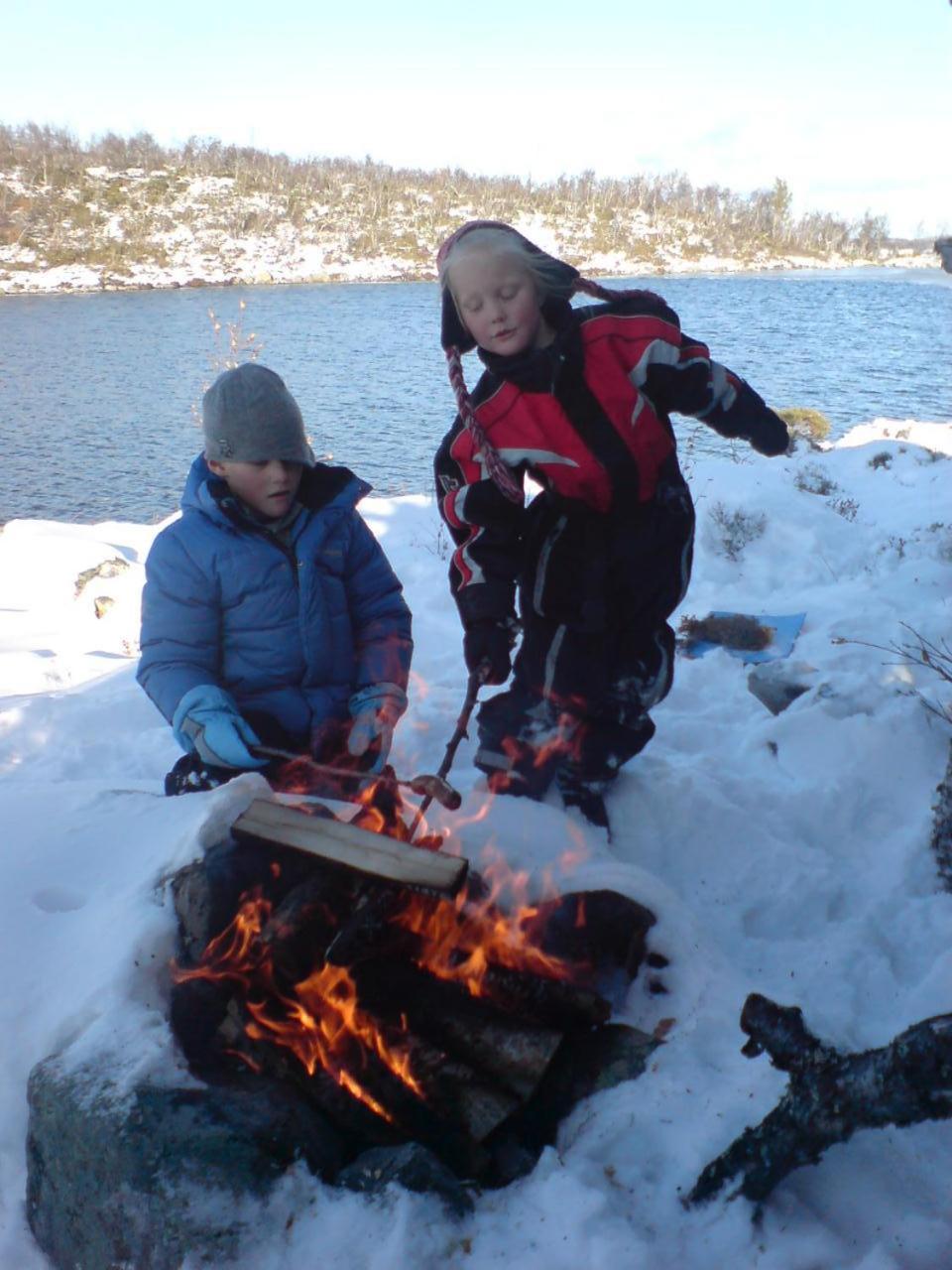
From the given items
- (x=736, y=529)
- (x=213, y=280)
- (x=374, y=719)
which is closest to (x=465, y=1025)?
(x=374, y=719)

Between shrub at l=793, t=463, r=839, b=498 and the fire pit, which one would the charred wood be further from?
shrub at l=793, t=463, r=839, b=498

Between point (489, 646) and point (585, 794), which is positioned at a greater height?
point (489, 646)

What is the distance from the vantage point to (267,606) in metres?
2.91

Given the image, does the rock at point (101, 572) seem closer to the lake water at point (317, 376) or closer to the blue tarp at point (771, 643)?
the lake water at point (317, 376)

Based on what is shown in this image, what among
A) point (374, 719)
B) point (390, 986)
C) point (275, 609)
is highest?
point (275, 609)

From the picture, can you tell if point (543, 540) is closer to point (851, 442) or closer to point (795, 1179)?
point (795, 1179)

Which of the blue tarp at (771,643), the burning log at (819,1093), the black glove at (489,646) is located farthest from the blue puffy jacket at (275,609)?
the blue tarp at (771,643)

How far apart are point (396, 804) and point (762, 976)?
1243 millimetres

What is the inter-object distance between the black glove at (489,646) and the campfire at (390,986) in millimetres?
793

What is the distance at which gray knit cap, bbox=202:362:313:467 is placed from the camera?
104 inches

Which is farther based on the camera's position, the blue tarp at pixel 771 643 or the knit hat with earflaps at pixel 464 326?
the blue tarp at pixel 771 643

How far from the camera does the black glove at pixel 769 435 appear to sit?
2.85 meters

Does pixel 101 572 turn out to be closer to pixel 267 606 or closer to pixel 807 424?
pixel 267 606

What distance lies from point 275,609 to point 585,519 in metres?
1.08
